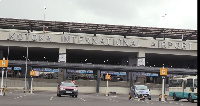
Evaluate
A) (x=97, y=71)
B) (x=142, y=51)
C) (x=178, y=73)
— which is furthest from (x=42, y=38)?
(x=178, y=73)

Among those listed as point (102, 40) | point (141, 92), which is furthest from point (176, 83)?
point (102, 40)

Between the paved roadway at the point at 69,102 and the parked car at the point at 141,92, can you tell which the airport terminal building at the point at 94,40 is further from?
the paved roadway at the point at 69,102

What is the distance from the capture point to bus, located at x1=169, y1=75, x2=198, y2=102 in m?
32.6

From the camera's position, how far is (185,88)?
114 feet

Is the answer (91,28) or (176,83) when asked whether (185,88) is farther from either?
(91,28)

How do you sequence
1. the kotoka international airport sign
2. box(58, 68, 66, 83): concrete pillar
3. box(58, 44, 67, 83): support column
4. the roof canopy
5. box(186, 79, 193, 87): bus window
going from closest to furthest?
box(186, 79, 193, 87): bus window → the kotoka international airport sign → box(58, 44, 67, 83): support column → box(58, 68, 66, 83): concrete pillar → the roof canopy

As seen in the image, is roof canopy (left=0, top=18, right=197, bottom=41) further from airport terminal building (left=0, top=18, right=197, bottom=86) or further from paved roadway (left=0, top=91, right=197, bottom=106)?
paved roadway (left=0, top=91, right=197, bottom=106)

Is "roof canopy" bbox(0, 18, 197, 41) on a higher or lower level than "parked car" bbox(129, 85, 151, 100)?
higher

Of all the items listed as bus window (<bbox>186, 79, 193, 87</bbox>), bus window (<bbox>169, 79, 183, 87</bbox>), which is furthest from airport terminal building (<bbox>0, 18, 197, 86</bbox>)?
bus window (<bbox>186, 79, 193, 87</bbox>)

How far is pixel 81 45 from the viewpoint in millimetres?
72500

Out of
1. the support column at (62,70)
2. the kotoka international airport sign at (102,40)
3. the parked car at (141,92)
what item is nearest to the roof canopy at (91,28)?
the kotoka international airport sign at (102,40)

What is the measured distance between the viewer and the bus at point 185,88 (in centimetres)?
3262

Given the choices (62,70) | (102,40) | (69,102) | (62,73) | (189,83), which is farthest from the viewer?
(102,40)

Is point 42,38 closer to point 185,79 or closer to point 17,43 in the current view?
point 17,43
